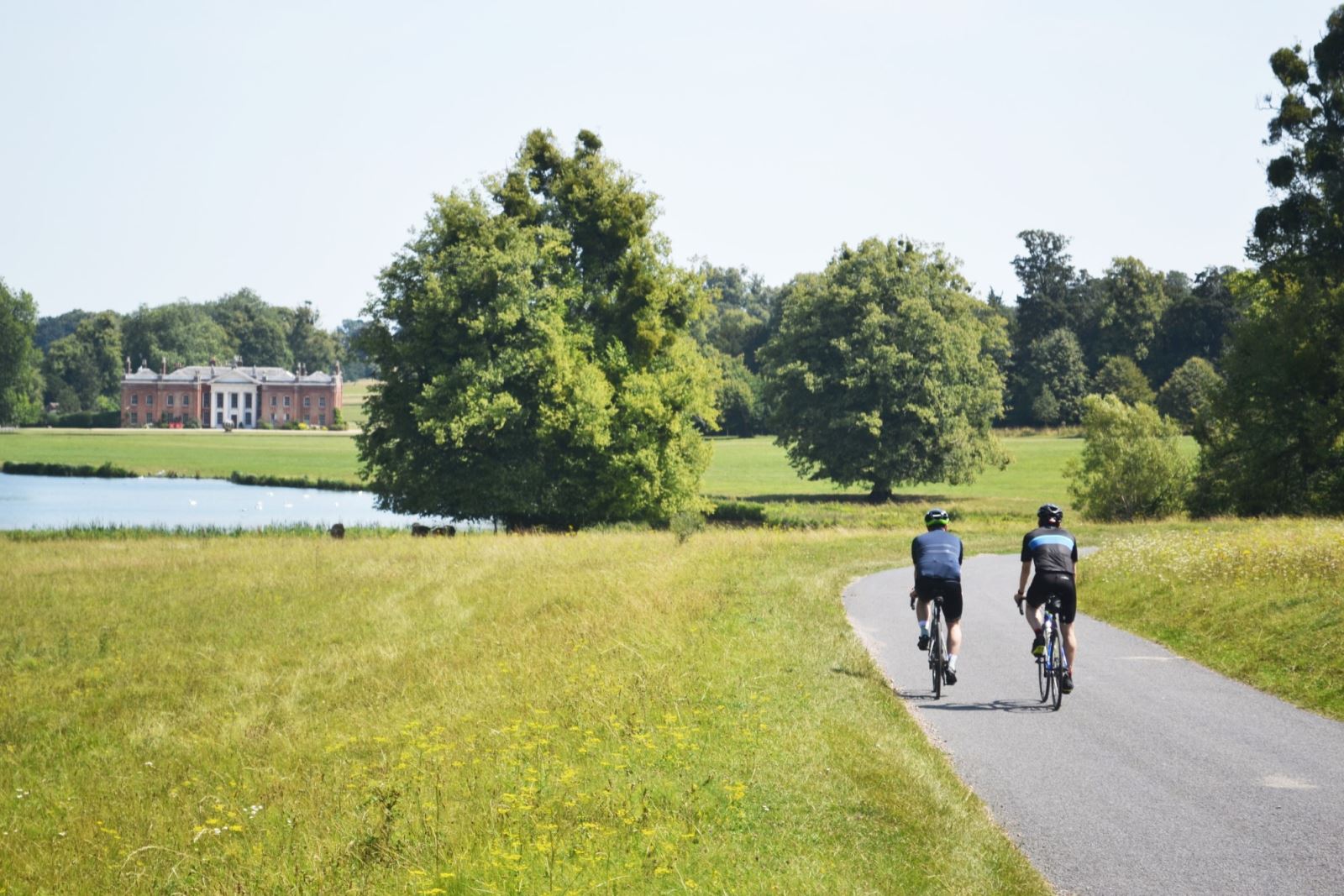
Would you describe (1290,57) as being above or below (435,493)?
above

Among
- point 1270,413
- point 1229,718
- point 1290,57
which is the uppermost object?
point 1290,57

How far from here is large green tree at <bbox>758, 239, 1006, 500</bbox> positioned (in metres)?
64.8

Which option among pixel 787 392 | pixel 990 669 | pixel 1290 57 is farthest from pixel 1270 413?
pixel 990 669

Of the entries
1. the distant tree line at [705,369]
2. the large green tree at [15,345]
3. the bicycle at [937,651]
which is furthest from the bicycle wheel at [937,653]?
the large green tree at [15,345]

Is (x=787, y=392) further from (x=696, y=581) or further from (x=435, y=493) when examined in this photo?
(x=696, y=581)

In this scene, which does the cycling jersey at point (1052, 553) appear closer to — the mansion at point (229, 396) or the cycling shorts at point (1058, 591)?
the cycling shorts at point (1058, 591)

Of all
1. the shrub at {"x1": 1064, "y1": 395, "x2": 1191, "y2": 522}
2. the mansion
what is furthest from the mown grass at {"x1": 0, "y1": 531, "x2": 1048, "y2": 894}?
the mansion

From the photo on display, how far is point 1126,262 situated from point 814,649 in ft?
404

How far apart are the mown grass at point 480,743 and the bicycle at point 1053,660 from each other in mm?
1757

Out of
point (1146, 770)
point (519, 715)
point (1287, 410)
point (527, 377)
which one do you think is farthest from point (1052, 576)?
point (1287, 410)

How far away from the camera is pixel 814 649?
15.7 metres

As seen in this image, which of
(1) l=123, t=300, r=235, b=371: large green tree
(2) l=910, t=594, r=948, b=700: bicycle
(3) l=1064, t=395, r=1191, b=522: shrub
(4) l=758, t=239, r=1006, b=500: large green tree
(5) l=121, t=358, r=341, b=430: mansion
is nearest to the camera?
Result: (2) l=910, t=594, r=948, b=700: bicycle

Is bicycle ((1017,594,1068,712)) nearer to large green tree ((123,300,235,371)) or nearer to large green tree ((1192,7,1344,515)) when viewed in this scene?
large green tree ((1192,7,1344,515))

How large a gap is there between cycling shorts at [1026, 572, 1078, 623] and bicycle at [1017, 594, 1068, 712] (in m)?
0.05
